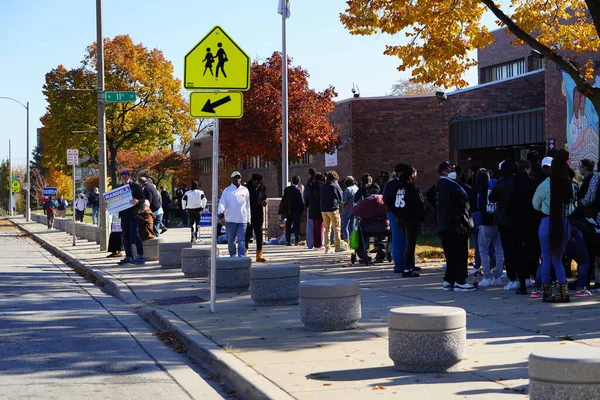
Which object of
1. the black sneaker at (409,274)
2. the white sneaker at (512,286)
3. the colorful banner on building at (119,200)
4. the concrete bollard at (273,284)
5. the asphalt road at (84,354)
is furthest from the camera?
the colorful banner on building at (119,200)

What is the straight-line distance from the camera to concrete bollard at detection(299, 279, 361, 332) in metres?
9.62

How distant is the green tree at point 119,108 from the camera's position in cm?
5234

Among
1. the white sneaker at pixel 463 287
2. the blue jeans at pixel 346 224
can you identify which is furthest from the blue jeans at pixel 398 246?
the blue jeans at pixel 346 224

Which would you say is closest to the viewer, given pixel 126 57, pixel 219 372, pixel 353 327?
pixel 219 372

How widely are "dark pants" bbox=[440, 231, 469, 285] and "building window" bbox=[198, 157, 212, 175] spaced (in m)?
54.4

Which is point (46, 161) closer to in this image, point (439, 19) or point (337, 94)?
point (337, 94)

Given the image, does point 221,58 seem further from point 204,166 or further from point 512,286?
point 204,166

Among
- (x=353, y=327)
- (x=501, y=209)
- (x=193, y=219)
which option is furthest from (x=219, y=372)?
(x=193, y=219)

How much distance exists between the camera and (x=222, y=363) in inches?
318

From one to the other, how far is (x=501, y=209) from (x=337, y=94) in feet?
85.9

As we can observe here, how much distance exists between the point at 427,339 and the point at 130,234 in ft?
44.6

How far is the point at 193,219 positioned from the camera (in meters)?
27.9

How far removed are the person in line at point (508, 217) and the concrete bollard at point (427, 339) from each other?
5374mm

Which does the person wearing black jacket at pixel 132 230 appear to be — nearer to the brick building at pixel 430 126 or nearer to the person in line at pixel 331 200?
the person in line at pixel 331 200
